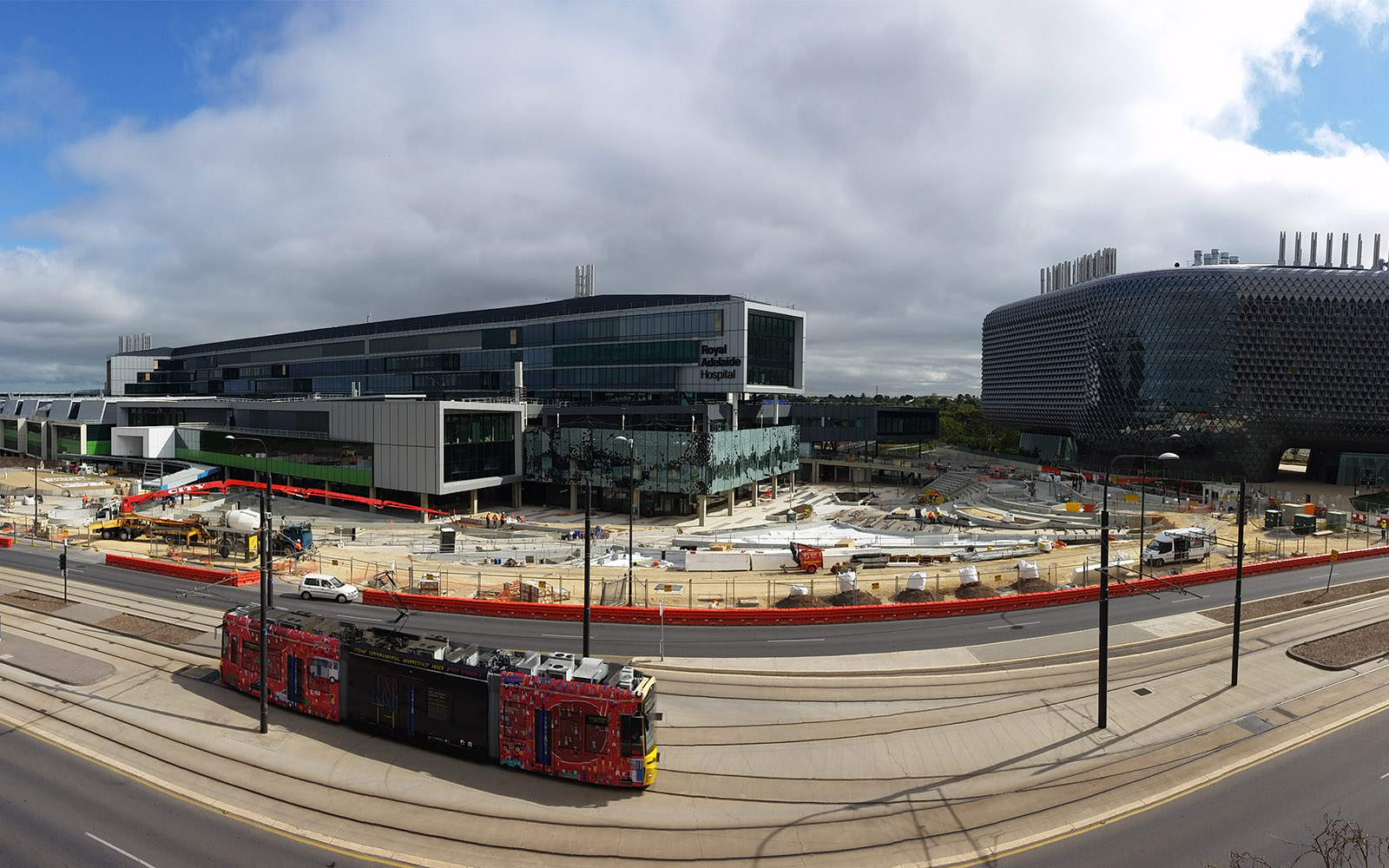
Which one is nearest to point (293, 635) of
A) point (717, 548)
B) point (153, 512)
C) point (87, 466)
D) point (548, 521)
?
point (717, 548)

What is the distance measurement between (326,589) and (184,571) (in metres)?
11.9

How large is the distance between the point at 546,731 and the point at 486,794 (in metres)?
2.14

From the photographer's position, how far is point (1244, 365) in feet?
326

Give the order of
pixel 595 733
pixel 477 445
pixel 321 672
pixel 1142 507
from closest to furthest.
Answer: pixel 595 733
pixel 321 672
pixel 1142 507
pixel 477 445

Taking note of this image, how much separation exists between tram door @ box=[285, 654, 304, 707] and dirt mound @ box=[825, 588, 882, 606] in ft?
79.3

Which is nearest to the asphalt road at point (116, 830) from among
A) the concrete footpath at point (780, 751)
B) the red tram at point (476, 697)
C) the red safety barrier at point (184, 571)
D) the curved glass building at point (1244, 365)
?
the concrete footpath at point (780, 751)

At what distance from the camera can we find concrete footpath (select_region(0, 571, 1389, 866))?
619 inches

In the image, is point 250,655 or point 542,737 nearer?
point 542,737

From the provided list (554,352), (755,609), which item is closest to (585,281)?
(554,352)

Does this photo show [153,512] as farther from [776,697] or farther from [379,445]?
[776,697]

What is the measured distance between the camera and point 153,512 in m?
64.6

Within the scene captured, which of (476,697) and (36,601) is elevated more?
(476,697)

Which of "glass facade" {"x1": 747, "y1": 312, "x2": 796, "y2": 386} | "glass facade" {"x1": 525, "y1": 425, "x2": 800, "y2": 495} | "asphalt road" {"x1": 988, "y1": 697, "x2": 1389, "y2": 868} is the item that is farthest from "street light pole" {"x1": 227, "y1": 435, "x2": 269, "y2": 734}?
"glass facade" {"x1": 747, "y1": 312, "x2": 796, "y2": 386}

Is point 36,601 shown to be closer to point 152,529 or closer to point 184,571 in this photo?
point 184,571
